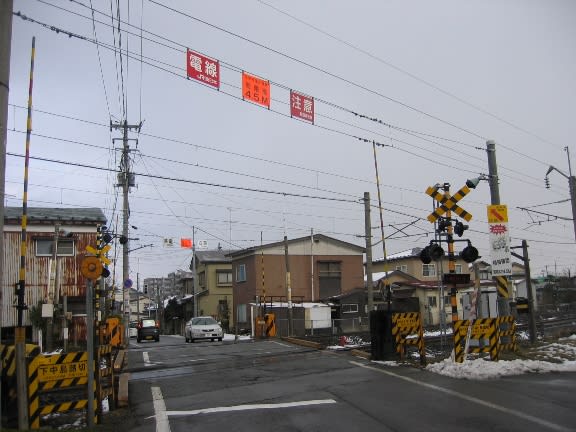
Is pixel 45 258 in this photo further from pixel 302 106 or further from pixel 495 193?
pixel 495 193

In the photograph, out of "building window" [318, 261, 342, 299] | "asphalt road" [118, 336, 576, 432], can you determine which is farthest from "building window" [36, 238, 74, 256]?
"building window" [318, 261, 342, 299]

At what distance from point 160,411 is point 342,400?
123 inches

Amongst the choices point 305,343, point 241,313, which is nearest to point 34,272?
point 305,343

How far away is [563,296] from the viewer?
5622cm

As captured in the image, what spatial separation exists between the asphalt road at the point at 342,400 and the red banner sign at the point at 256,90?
675 cm

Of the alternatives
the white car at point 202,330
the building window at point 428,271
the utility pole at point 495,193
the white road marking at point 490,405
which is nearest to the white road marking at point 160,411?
the white road marking at point 490,405

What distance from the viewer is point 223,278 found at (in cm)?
5591

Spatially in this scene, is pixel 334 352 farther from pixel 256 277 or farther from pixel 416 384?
pixel 256 277

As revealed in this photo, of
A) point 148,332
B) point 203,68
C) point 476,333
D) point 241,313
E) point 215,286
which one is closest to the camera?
point 203,68

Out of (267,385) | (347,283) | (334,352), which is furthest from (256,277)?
(267,385)

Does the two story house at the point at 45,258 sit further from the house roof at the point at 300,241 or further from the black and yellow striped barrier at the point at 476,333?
the black and yellow striped barrier at the point at 476,333

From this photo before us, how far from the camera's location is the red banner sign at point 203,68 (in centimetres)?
1241

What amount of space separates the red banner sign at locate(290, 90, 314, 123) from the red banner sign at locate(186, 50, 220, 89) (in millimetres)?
2298

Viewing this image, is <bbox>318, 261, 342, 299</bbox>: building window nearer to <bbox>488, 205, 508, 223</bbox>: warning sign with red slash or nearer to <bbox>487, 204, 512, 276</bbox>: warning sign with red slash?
<bbox>487, 204, 512, 276</bbox>: warning sign with red slash
